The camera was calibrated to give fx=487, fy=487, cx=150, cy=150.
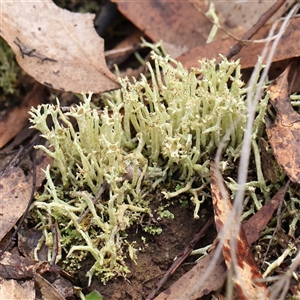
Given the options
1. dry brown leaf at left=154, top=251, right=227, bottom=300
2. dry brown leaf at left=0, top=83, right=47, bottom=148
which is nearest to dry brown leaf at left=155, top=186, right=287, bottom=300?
dry brown leaf at left=154, top=251, right=227, bottom=300

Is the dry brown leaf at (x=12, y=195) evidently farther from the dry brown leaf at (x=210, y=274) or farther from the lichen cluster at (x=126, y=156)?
the dry brown leaf at (x=210, y=274)

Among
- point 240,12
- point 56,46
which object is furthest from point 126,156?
point 240,12

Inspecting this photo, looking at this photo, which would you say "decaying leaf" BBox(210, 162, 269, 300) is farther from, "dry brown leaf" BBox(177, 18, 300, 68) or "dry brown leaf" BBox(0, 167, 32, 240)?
"dry brown leaf" BBox(0, 167, 32, 240)

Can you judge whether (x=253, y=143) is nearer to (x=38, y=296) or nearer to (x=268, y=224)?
(x=268, y=224)

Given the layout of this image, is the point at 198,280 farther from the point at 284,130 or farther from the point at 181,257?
the point at 284,130

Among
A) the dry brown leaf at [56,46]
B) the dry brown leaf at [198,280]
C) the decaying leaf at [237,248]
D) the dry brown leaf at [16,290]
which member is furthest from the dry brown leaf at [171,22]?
the dry brown leaf at [16,290]

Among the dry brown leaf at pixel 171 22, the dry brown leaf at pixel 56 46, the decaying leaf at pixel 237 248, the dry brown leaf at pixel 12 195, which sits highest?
the dry brown leaf at pixel 171 22

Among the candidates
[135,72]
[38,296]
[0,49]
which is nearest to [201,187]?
[38,296]
